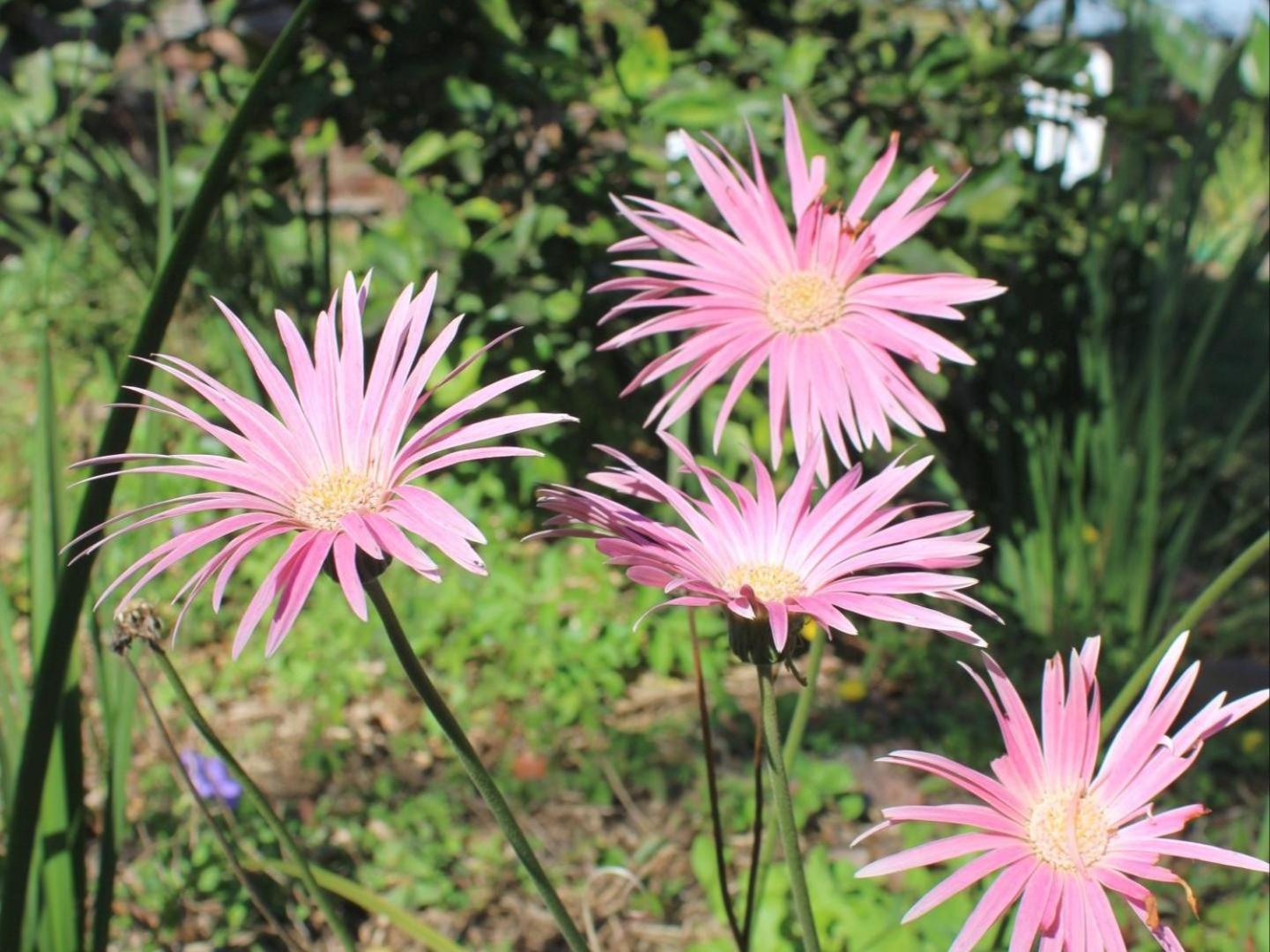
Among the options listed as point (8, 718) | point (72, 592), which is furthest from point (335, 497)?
point (8, 718)

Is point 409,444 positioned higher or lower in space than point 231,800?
higher

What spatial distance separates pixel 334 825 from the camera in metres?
1.97

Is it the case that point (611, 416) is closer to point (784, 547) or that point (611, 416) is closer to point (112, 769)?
point (112, 769)

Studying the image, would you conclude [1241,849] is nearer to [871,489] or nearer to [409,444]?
[871,489]

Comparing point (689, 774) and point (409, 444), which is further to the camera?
point (689, 774)

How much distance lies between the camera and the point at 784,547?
0.94 meters

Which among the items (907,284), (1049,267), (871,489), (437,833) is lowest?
(437,833)

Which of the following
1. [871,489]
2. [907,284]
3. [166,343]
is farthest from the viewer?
[166,343]

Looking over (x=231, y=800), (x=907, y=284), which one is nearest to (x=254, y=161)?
(x=231, y=800)

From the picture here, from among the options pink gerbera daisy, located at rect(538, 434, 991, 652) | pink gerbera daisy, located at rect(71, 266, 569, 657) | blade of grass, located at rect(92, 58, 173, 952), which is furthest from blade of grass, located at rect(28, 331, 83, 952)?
pink gerbera daisy, located at rect(538, 434, 991, 652)

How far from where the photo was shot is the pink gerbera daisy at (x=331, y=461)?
706 mm

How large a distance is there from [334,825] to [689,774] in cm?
61

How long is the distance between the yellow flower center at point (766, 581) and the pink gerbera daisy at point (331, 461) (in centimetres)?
23

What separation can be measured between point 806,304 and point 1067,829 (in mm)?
467
